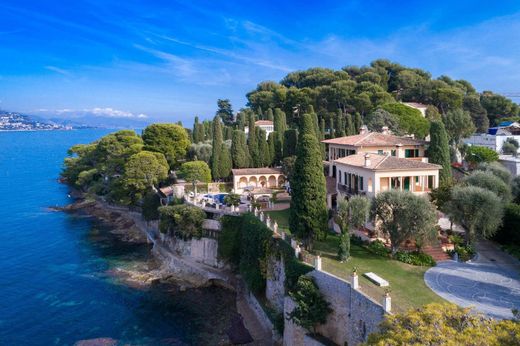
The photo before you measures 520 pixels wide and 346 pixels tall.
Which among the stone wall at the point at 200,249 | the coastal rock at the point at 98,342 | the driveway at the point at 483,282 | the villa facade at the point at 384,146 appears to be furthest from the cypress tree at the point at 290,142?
the coastal rock at the point at 98,342

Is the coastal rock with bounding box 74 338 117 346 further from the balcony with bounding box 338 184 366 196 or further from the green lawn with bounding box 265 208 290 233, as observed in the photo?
the balcony with bounding box 338 184 366 196

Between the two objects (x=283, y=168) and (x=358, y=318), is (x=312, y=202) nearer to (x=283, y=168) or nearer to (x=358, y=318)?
(x=358, y=318)

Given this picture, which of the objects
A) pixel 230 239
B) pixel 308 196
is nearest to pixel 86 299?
pixel 230 239

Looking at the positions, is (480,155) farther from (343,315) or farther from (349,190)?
(343,315)

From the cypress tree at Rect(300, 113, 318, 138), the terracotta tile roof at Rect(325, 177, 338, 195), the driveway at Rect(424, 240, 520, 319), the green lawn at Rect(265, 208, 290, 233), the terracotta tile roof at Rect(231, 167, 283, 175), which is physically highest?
the cypress tree at Rect(300, 113, 318, 138)

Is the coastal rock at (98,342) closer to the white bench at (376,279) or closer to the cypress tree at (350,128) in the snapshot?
the white bench at (376,279)

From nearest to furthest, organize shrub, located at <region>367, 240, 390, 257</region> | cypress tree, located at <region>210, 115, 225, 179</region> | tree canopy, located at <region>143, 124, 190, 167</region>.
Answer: shrub, located at <region>367, 240, 390, 257</region>
cypress tree, located at <region>210, 115, 225, 179</region>
tree canopy, located at <region>143, 124, 190, 167</region>

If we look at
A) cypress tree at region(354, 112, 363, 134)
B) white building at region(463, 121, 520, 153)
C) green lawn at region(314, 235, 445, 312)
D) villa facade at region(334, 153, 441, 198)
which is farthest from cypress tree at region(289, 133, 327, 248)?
white building at region(463, 121, 520, 153)
